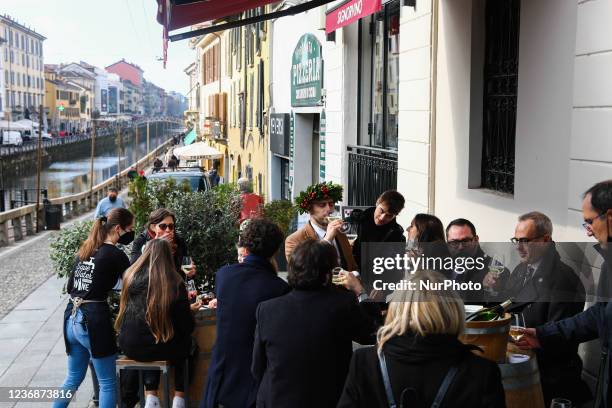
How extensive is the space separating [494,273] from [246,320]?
1335 millimetres

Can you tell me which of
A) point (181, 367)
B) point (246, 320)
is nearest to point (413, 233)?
point (246, 320)

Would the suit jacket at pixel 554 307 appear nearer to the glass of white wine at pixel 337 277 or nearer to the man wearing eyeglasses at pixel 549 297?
the man wearing eyeglasses at pixel 549 297

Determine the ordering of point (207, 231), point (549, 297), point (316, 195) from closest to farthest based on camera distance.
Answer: point (549, 297) → point (316, 195) → point (207, 231)

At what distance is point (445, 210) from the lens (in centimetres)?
820

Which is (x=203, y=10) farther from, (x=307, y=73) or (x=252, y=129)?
(x=252, y=129)

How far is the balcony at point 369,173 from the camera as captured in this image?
10477 millimetres

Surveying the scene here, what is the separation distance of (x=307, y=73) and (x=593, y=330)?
39.8ft

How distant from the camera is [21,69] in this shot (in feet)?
407

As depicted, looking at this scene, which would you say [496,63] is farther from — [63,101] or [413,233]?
[63,101]

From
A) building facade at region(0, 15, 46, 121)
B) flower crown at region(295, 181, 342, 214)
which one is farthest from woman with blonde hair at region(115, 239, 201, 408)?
building facade at region(0, 15, 46, 121)

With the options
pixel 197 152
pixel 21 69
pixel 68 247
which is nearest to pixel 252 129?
pixel 197 152

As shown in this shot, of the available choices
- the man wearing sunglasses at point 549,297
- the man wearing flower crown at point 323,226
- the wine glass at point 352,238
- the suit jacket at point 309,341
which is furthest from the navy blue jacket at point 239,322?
the wine glass at point 352,238

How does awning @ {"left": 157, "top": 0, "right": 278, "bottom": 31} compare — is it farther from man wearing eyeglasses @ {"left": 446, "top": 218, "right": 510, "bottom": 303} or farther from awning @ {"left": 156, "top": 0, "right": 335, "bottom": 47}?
man wearing eyeglasses @ {"left": 446, "top": 218, "right": 510, "bottom": 303}

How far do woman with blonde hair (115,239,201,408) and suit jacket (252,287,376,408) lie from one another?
139cm
